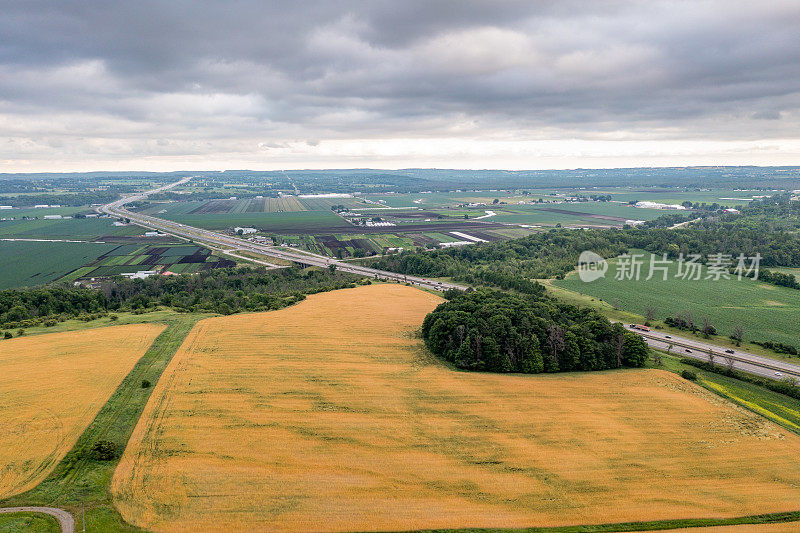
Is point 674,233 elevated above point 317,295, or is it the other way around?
point 674,233

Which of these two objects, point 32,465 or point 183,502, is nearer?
point 183,502

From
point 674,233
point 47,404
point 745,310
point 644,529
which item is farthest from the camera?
point 674,233

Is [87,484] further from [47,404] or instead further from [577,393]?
[577,393]

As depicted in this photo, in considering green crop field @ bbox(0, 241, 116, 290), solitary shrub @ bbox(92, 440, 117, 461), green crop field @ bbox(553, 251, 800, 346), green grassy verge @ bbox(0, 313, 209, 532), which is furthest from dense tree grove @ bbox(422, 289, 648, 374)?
green crop field @ bbox(0, 241, 116, 290)

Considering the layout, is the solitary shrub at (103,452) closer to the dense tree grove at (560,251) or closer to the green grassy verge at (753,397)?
the green grassy verge at (753,397)

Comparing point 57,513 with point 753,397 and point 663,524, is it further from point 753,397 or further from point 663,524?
point 753,397

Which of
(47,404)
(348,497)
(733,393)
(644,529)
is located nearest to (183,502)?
(348,497)

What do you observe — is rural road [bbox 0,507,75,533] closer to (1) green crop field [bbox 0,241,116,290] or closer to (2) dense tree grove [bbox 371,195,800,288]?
(2) dense tree grove [bbox 371,195,800,288]
